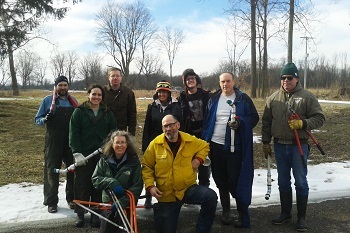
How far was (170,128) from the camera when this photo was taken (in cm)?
386

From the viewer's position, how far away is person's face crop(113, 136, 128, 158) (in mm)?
3772

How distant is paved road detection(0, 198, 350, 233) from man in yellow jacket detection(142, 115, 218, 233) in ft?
1.26

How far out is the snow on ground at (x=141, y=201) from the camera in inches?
173

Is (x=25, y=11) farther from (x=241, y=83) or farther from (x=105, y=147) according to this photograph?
(x=241, y=83)

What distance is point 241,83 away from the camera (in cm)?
2927

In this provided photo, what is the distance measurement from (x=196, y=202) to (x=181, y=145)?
0.67 meters

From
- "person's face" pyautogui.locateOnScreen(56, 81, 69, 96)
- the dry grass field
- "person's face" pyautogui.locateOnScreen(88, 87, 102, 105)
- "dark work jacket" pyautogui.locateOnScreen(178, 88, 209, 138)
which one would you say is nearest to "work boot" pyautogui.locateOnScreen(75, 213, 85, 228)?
"person's face" pyautogui.locateOnScreen(88, 87, 102, 105)

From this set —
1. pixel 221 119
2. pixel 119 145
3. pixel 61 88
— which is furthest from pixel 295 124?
pixel 61 88

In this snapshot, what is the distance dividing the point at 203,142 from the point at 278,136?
38.4 inches

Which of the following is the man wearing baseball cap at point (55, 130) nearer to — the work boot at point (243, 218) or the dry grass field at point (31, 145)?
the dry grass field at point (31, 145)

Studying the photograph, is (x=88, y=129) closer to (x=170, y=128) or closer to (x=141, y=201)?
(x=170, y=128)

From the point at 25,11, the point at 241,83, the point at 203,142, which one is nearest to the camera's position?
the point at 203,142

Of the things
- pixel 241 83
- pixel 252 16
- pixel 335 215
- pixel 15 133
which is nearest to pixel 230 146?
pixel 335 215

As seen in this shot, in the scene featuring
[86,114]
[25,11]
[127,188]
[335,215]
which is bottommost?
[335,215]
